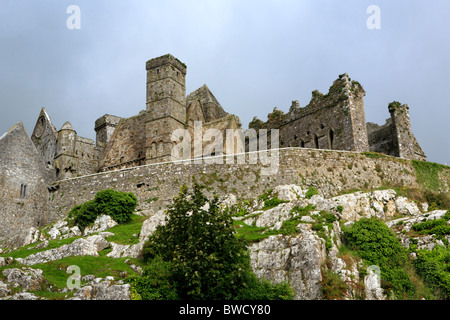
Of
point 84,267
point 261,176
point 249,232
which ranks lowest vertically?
point 84,267

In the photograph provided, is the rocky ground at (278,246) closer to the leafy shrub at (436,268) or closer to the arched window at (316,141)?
the leafy shrub at (436,268)

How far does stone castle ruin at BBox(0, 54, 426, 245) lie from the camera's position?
40312 mm

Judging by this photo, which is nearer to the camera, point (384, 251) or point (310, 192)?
point (384, 251)

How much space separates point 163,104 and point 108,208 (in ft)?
37.4

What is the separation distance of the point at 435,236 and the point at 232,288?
1184 cm

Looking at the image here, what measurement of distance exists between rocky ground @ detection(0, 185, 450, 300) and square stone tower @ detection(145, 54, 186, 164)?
24.7ft

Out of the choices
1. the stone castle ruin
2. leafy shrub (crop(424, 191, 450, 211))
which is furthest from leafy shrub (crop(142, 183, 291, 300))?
the stone castle ruin

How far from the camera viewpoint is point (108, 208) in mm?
35219

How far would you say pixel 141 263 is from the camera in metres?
26.7

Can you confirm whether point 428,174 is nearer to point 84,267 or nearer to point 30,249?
point 84,267

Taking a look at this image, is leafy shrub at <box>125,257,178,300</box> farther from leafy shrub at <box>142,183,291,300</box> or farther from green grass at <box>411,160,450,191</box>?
green grass at <box>411,160,450,191</box>

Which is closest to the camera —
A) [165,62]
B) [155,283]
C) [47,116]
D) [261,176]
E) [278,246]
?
[155,283]

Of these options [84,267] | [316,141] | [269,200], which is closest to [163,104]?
[316,141]

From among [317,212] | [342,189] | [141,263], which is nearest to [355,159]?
[342,189]
